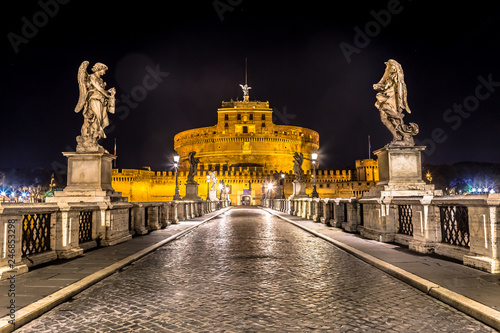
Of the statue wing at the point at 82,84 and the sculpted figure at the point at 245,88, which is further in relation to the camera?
the sculpted figure at the point at 245,88

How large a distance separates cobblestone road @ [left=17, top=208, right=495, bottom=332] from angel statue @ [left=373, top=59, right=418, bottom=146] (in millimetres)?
4616

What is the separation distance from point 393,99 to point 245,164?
7584cm

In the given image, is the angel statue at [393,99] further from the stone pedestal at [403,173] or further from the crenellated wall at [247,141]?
the crenellated wall at [247,141]

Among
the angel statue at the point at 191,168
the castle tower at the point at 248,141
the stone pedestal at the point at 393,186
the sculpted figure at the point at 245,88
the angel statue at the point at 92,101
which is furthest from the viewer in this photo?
the sculpted figure at the point at 245,88

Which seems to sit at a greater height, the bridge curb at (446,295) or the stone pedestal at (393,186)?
the stone pedestal at (393,186)

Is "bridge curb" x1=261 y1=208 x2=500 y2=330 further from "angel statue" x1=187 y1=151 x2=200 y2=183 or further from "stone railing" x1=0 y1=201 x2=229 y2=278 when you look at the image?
"angel statue" x1=187 y1=151 x2=200 y2=183

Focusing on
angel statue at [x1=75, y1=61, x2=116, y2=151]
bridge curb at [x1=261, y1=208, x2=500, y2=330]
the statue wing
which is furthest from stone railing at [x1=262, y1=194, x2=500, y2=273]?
the statue wing

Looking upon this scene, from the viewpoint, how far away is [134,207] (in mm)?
12523

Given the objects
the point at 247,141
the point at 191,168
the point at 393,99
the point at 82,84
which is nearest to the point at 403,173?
the point at 393,99

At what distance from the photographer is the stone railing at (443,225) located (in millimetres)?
5762

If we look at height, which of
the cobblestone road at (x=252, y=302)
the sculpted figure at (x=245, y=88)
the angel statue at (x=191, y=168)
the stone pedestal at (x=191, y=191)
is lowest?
the cobblestone road at (x=252, y=302)

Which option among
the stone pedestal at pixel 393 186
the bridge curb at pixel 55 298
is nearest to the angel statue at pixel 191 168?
the stone pedestal at pixel 393 186

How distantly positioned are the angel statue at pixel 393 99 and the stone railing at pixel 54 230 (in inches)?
298

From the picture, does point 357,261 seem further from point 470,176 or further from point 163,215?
point 470,176
